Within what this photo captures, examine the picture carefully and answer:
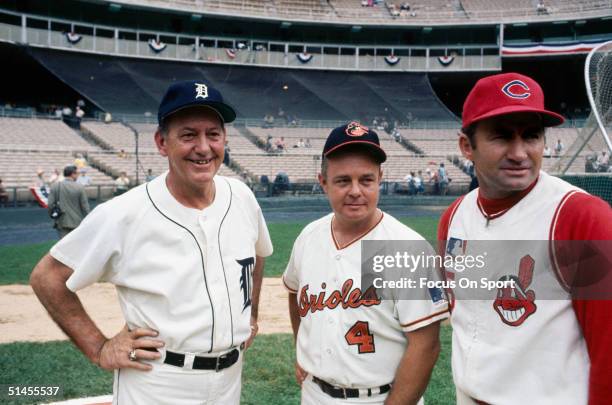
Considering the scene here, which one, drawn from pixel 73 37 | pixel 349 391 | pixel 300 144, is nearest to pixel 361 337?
pixel 349 391

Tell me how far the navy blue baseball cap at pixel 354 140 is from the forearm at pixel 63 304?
4.15 ft

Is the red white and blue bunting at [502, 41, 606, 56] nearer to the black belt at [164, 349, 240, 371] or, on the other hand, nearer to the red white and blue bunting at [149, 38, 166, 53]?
the red white and blue bunting at [149, 38, 166, 53]

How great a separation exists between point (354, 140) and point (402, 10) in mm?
40880

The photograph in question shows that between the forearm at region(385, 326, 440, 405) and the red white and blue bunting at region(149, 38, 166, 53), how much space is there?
33443mm

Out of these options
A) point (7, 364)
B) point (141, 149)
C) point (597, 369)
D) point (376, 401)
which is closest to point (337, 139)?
point (376, 401)

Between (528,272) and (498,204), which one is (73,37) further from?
(528,272)

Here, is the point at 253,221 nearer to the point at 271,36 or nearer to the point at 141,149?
the point at 141,149

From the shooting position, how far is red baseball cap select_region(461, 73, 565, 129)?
Result: 1.79 meters

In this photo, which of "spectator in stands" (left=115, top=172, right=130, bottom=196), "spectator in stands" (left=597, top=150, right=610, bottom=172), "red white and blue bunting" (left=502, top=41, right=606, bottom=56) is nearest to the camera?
"spectator in stands" (left=597, top=150, right=610, bottom=172)

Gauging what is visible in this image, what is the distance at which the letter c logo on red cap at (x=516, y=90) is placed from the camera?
5.94 feet

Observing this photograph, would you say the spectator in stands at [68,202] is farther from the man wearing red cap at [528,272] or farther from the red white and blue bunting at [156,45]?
the red white and blue bunting at [156,45]

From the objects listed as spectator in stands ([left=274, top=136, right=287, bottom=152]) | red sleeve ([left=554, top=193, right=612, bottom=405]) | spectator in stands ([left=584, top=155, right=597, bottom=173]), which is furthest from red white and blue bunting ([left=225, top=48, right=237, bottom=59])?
red sleeve ([left=554, top=193, right=612, bottom=405])

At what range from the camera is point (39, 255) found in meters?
10.0

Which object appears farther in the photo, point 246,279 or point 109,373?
point 109,373
